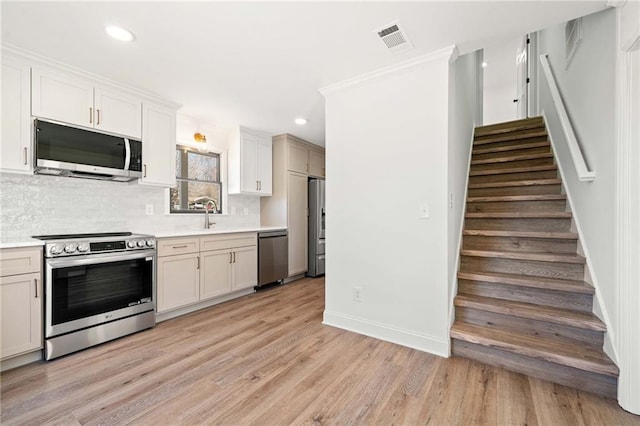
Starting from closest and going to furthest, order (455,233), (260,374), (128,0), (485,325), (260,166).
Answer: (128,0) → (260,374) → (485,325) → (455,233) → (260,166)

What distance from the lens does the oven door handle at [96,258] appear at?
2203mm

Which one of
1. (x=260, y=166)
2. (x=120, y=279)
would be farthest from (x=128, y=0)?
(x=260, y=166)

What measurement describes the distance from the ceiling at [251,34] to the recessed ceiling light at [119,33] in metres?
0.05

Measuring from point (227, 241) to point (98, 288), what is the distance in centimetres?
138

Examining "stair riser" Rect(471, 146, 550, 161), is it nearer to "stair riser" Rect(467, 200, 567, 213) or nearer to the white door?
"stair riser" Rect(467, 200, 567, 213)

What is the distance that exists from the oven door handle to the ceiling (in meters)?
1.61

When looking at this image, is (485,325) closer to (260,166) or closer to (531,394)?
(531,394)

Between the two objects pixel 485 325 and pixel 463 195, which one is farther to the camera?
pixel 463 195

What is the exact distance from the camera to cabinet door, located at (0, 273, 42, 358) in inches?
78.4

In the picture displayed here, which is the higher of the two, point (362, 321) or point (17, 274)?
point (17, 274)

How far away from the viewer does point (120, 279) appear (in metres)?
2.60

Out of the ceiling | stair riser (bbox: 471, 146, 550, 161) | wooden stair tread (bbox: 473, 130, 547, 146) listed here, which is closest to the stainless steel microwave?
the ceiling

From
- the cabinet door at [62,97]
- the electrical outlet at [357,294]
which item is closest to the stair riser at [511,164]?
the electrical outlet at [357,294]

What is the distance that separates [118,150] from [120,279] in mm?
1217
